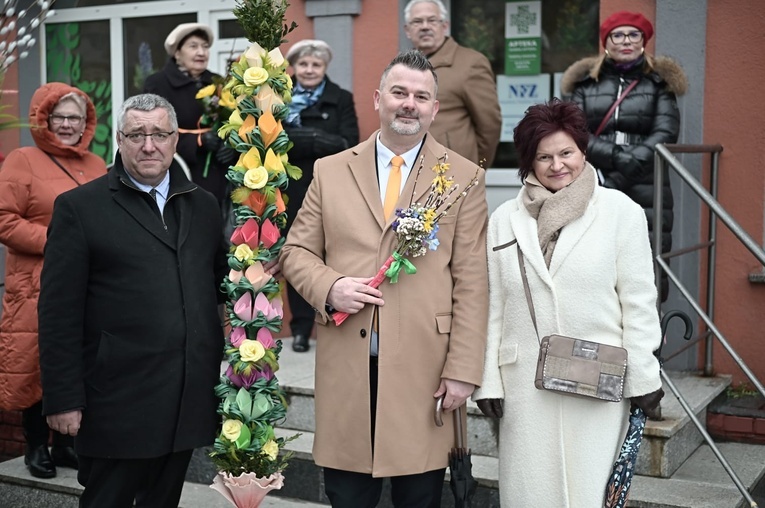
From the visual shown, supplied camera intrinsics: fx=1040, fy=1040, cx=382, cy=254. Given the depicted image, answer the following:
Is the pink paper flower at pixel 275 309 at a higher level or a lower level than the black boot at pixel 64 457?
higher

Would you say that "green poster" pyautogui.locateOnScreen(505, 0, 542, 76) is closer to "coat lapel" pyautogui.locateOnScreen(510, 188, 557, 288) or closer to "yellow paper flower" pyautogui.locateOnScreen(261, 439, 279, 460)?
"coat lapel" pyautogui.locateOnScreen(510, 188, 557, 288)

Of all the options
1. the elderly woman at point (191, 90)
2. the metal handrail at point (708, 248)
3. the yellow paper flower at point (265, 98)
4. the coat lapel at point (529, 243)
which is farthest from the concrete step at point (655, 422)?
the yellow paper flower at point (265, 98)

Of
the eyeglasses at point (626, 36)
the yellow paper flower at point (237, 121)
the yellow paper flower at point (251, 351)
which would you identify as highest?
the eyeglasses at point (626, 36)

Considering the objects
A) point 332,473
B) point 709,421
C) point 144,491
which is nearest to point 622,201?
point 332,473

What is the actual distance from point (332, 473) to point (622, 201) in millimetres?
1402

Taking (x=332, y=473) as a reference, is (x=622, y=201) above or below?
above

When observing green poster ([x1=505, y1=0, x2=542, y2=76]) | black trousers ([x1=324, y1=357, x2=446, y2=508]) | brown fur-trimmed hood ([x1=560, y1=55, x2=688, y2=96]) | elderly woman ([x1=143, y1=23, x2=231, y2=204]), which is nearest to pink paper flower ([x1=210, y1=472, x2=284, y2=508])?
black trousers ([x1=324, y1=357, x2=446, y2=508])

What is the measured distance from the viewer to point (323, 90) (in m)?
6.35

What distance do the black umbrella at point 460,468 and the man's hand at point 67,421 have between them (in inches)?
49.8

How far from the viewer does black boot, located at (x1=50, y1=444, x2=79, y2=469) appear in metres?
5.57

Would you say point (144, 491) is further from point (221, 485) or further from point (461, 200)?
point (461, 200)

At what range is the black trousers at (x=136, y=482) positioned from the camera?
376 cm

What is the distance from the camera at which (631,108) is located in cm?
560

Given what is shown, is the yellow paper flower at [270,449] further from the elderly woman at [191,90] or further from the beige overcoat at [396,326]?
the elderly woman at [191,90]
